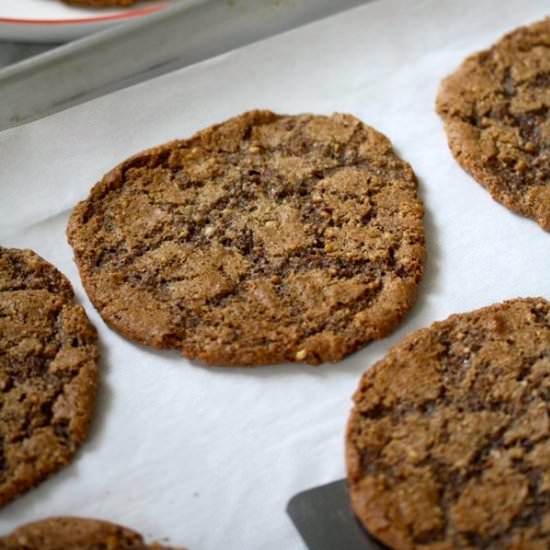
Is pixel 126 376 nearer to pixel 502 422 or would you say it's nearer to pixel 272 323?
pixel 272 323

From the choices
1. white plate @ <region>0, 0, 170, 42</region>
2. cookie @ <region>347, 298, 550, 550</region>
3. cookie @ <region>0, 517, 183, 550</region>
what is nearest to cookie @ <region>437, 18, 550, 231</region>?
cookie @ <region>347, 298, 550, 550</region>

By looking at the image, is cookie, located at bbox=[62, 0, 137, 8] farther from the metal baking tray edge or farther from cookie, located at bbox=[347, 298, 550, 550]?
cookie, located at bbox=[347, 298, 550, 550]

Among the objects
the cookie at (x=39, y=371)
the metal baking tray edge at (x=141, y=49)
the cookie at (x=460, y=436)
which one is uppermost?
the metal baking tray edge at (x=141, y=49)

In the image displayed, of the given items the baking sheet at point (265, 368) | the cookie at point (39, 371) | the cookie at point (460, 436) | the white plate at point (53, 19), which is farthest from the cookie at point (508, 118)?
the cookie at point (39, 371)

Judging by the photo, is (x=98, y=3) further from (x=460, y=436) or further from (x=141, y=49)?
(x=460, y=436)

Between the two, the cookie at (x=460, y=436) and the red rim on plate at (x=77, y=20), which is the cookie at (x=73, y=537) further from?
the red rim on plate at (x=77, y=20)

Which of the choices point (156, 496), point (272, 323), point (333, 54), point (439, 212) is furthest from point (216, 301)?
point (333, 54)

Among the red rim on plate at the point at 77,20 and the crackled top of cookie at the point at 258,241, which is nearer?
the crackled top of cookie at the point at 258,241
